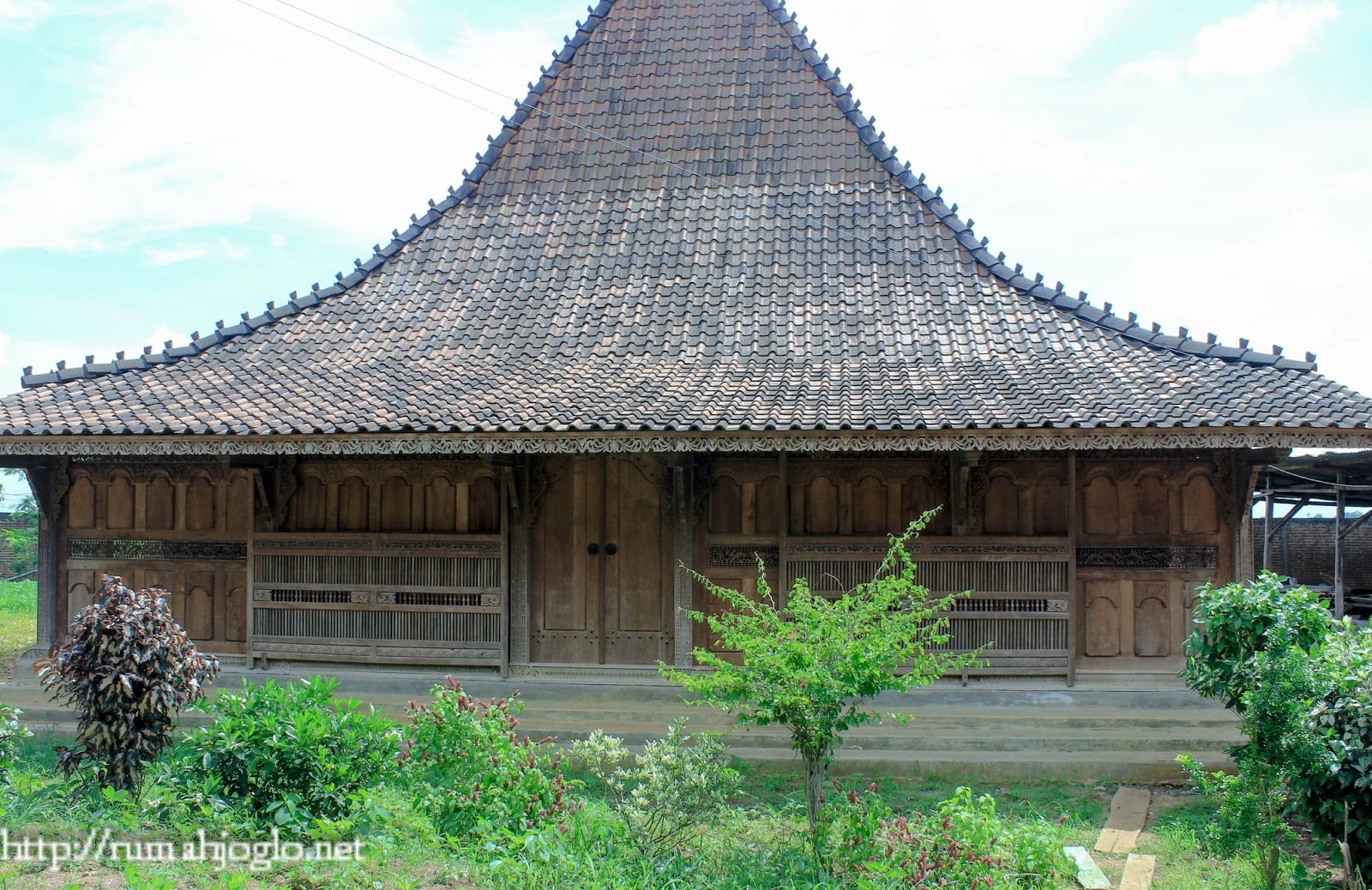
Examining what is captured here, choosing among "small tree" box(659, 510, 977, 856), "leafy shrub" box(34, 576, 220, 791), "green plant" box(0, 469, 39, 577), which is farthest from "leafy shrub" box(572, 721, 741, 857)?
"green plant" box(0, 469, 39, 577)

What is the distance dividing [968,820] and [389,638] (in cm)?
600

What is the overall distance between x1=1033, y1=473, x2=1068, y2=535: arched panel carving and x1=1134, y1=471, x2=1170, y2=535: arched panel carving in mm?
659

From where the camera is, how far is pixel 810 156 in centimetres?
1208

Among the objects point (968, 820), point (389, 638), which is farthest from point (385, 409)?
point (968, 820)

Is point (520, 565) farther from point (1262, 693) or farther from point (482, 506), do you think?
point (1262, 693)

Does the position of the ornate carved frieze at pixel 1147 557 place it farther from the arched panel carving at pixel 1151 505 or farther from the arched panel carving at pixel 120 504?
the arched panel carving at pixel 120 504

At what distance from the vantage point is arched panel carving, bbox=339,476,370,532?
10.1 metres

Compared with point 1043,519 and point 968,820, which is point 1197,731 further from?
point 968,820

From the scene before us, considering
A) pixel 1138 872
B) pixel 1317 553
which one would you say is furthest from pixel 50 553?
pixel 1317 553

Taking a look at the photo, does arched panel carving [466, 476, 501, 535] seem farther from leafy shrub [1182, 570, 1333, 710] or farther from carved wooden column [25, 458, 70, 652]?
leafy shrub [1182, 570, 1333, 710]

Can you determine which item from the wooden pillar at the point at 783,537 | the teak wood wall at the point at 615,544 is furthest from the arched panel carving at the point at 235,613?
the wooden pillar at the point at 783,537

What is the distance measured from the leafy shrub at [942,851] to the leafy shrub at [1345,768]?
1428 mm

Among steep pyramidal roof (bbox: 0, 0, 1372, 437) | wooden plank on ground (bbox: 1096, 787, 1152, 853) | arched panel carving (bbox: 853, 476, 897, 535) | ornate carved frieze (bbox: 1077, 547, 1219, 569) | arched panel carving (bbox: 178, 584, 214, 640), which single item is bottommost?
wooden plank on ground (bbox: 1096, 787, 1152, 853)

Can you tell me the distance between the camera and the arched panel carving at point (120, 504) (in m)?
10.3
